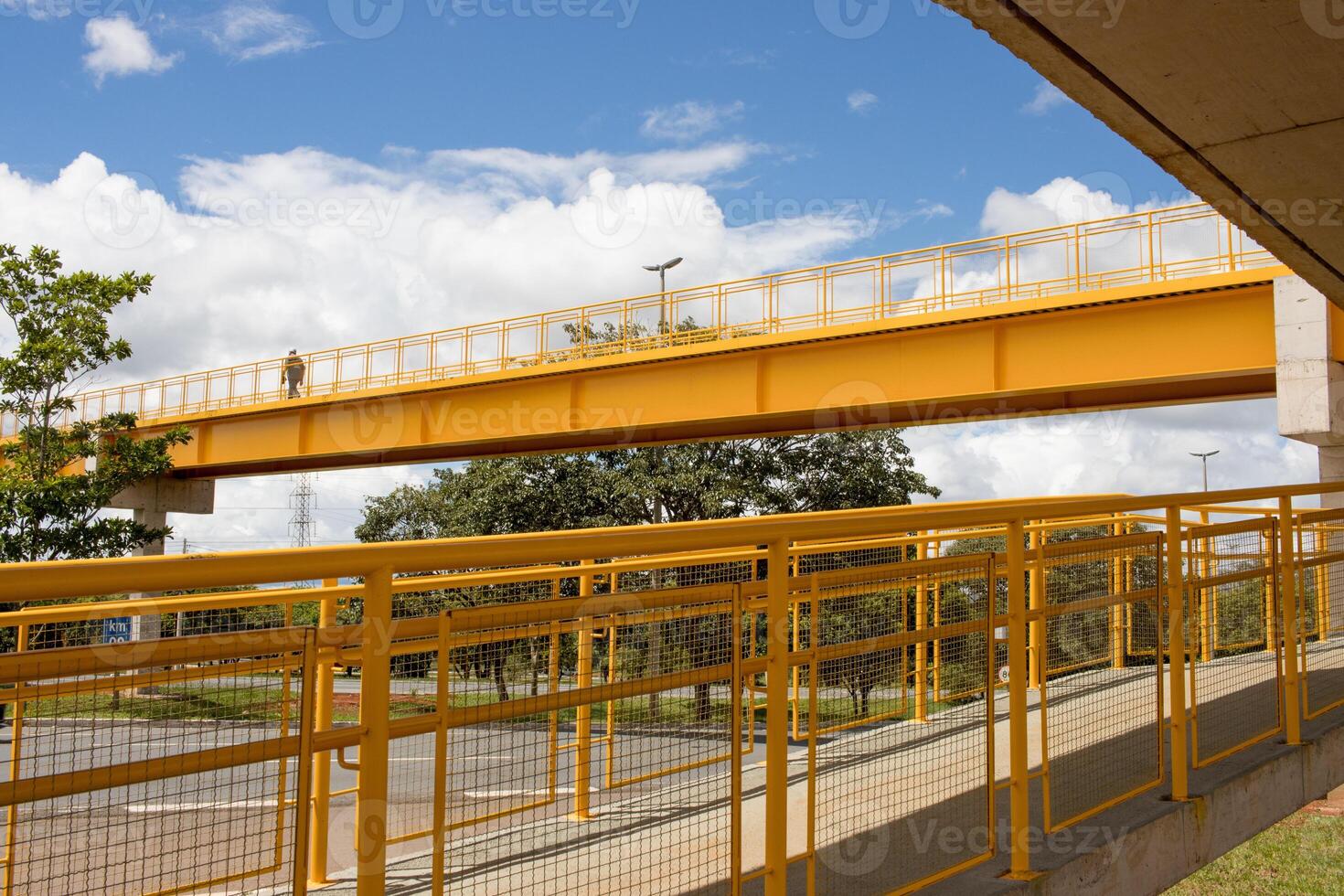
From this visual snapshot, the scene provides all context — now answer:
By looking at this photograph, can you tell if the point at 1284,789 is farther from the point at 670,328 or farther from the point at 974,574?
the point at 670,328

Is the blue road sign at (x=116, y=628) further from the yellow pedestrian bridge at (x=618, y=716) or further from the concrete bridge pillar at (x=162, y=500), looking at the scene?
the concrete bridge pillar at (x=162, y=500)

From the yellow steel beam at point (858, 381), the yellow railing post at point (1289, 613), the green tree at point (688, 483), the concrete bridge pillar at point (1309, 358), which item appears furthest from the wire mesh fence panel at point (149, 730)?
the green tree at point (688, 483)

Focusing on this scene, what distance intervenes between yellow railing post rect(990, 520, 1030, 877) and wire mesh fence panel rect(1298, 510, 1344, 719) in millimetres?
3615

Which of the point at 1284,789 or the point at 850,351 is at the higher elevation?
the point at 850,351

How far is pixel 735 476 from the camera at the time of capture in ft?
97.1

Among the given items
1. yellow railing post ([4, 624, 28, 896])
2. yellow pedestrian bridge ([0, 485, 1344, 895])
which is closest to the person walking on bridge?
yellow pedestrian bridge ([0, 485, 1344, 895])

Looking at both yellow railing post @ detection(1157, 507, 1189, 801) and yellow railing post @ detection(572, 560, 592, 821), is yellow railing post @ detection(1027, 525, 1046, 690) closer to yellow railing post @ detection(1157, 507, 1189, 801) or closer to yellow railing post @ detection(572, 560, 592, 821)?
yellow railing post @ detection(1157, 507, 1189, 801)

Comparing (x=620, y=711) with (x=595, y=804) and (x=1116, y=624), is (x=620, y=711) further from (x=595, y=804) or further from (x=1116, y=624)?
(x=1116, y=624)

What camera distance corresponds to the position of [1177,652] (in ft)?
18.2

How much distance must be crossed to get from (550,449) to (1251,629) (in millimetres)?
18055

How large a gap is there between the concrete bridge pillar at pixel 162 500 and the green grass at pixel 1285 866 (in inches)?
1019

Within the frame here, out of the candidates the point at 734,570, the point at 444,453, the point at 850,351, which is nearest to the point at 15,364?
the point at 444,453

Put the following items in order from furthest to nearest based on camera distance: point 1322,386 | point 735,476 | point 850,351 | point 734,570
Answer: point 735,476 < point 850,351 < point 1322,386 < point 734,570

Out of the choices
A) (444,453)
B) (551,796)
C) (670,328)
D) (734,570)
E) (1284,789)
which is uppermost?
(670,328)
